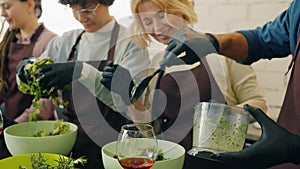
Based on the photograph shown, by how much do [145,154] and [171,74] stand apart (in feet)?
2.51

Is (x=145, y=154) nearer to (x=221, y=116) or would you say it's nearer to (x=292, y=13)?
(x=221, y=116)

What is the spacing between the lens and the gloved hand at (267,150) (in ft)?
2.43

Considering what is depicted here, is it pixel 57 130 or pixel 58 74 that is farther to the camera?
pixel 58 74

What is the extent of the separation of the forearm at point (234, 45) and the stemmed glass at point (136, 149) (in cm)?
52

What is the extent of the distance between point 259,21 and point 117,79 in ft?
2.74

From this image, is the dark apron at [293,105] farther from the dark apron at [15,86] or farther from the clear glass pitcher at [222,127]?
the dark apron at [15,86]

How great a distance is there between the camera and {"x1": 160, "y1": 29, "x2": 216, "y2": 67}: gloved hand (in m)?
1.06

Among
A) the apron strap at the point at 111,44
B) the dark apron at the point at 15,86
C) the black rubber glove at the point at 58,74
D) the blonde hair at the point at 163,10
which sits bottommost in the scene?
the dark apron at the point at 15,86

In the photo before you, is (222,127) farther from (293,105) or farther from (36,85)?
(36,85)

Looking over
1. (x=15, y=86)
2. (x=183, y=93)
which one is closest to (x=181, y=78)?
(x=183, y=93)

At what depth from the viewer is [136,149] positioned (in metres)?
0.77

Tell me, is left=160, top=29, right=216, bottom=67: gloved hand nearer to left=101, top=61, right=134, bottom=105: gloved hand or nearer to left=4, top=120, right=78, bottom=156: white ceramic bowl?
left=101, top=61, right=134, bottom=105: gloved hand

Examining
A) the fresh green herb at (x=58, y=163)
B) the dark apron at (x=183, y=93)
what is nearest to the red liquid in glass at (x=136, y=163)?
the fresh green herb at (x=58, y=163)

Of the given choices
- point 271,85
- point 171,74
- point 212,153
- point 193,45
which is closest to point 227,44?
point 193,45
